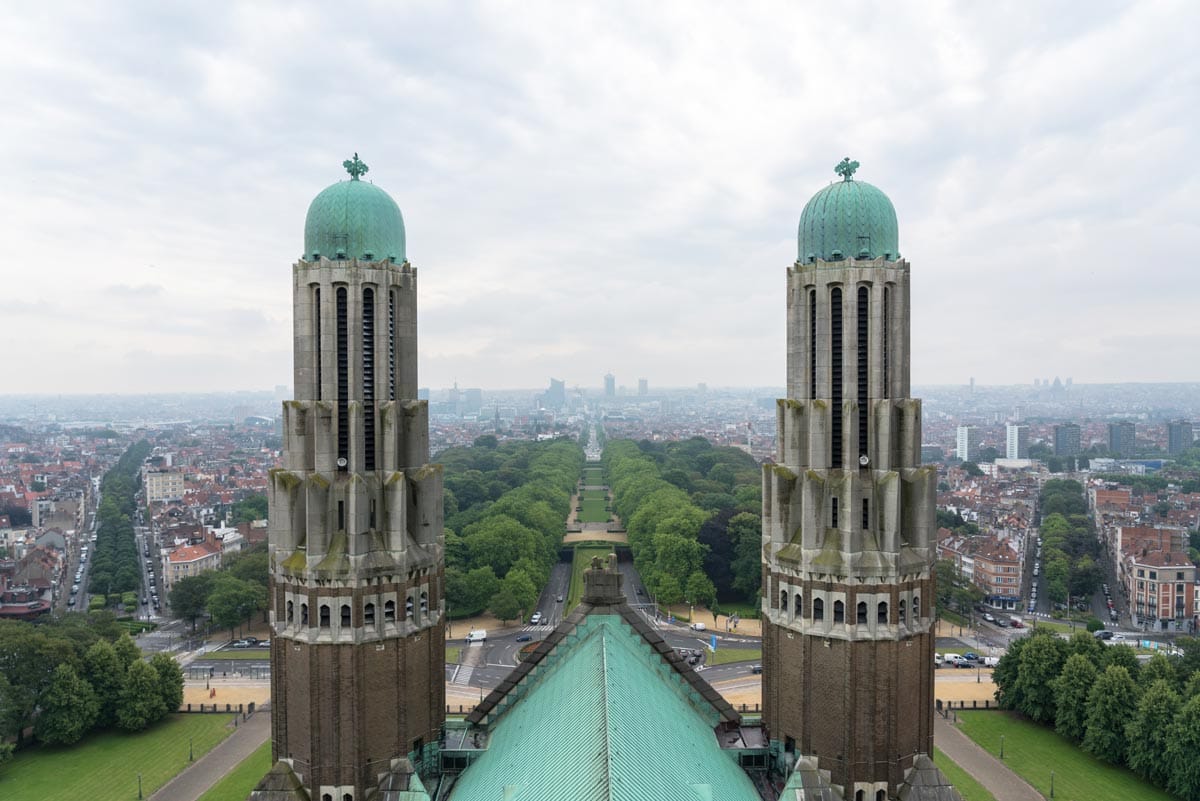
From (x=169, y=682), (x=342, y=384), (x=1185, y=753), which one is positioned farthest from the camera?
Result: (x=169, y=682)

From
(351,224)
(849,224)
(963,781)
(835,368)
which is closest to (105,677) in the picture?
(351,224)

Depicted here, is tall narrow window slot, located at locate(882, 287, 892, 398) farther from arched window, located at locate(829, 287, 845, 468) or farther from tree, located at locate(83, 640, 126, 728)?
tree, located at locate(83, 640, 126, 728)

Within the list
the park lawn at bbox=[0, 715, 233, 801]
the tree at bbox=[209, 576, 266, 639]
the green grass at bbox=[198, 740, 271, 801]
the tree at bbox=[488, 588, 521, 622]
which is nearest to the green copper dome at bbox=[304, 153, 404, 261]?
the green grass at bbox=[198, 740, 271, 801]

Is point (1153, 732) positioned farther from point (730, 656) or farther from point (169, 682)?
point (169, 682)

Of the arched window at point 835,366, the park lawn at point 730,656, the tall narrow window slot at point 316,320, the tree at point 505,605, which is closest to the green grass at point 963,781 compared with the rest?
the park lawn at point 730,656

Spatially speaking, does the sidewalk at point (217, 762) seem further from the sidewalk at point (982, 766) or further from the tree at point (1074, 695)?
the tree at point (1074, 695)

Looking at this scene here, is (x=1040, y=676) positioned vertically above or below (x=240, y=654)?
above

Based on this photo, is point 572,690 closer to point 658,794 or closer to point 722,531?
point 658,794

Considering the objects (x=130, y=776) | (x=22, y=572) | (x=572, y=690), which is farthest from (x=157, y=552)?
(x=572, y=690)
